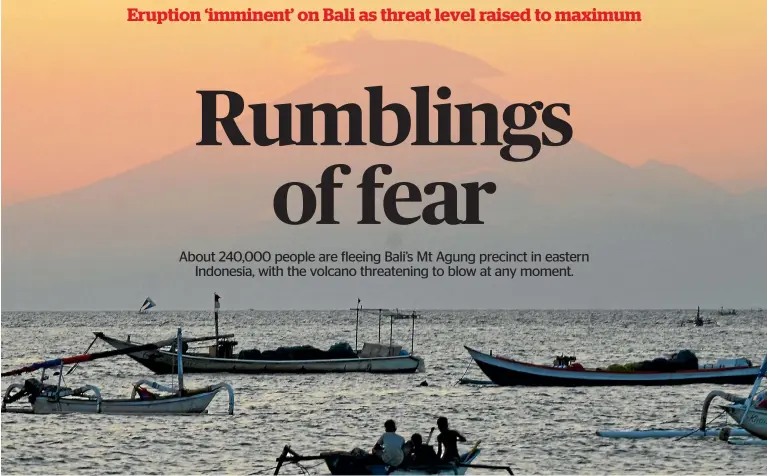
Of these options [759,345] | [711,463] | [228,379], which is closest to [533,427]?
[711,463]

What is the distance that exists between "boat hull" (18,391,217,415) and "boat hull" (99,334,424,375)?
83.2 feet

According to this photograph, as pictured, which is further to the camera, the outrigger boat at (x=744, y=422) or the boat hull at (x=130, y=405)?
the boat hull at (x=130, y=405)

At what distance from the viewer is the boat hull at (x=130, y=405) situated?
159 feet

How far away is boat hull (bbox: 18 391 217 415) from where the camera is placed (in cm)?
4834

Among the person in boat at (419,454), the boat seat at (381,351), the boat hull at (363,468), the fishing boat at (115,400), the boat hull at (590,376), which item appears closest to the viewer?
the boat hull at (363,468)

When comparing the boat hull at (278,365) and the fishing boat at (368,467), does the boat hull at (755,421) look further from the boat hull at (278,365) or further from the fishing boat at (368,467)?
the boat hull at (278,365)

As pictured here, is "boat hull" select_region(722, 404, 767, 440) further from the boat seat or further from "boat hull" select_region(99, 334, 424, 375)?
the boat seat

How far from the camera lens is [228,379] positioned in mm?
73188

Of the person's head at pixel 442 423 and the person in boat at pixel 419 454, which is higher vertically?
the person's head at pixel 442 423

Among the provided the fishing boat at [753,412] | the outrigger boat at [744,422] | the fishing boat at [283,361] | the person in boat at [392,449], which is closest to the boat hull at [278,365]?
the fishing boat at [283,361]

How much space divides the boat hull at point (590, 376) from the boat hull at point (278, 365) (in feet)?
38.6

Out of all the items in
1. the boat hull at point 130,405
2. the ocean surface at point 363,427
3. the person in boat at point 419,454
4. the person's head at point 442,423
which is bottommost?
the ocean surface at point 363,427

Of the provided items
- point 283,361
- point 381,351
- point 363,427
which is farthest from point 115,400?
point 381,351

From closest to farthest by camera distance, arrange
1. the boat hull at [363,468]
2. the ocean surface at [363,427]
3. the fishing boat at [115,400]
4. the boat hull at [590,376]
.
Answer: the boat hull at [363,468]
the ocean surface at [363,427]
the fishing boat at [115,400]
the boat hull at [590,376]
